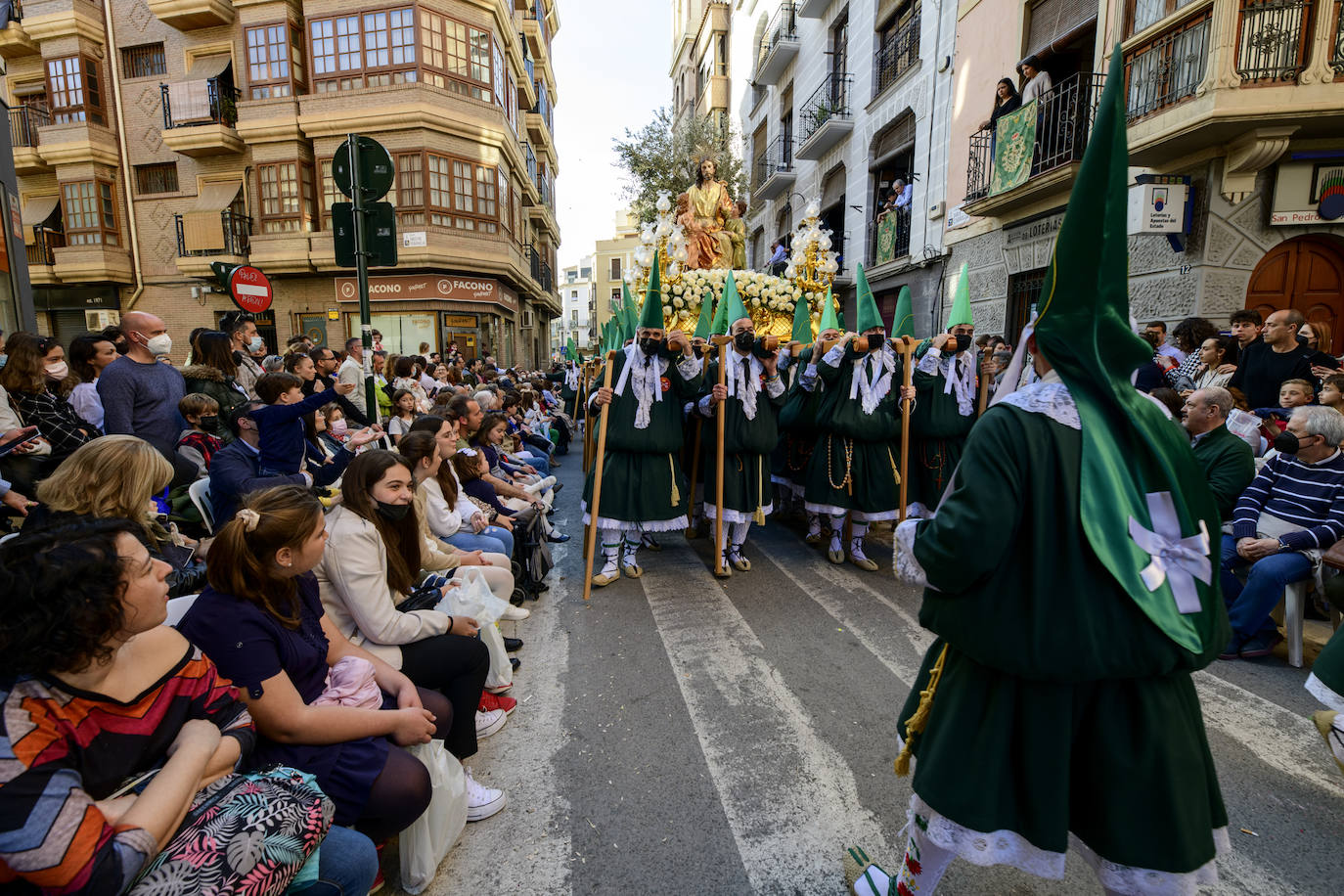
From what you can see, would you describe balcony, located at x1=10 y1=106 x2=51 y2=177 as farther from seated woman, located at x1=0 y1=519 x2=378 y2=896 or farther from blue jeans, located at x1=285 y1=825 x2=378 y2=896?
blue jeans, located at x1=285 y1=825 x2=378 y2=896

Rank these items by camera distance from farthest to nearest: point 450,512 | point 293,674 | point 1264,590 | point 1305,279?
point 1305,279
point 450,512
point 1264,590
point 293,674

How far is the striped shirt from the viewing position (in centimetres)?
382

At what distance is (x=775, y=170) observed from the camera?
68.4 feet

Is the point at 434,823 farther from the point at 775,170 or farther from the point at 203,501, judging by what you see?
the point at 775,170

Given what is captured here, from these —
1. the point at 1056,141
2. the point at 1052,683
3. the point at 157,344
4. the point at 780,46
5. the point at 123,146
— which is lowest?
the point at 1052,683

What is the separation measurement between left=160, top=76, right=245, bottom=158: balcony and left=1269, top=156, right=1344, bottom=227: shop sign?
22.1m

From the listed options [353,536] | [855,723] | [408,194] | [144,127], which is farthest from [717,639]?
[144,127]

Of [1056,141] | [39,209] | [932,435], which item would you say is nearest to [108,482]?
[932,435]

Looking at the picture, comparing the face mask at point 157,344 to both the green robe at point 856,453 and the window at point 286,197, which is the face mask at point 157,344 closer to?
the green robe at point 856,453

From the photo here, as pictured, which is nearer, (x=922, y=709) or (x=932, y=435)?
(x=922, y=709)

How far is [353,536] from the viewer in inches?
104

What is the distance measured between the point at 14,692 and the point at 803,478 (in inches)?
231

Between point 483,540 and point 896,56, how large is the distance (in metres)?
14.5

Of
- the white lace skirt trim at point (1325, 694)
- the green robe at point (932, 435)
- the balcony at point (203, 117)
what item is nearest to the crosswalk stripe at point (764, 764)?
the white lace skirt trim at point (1325, 694)
